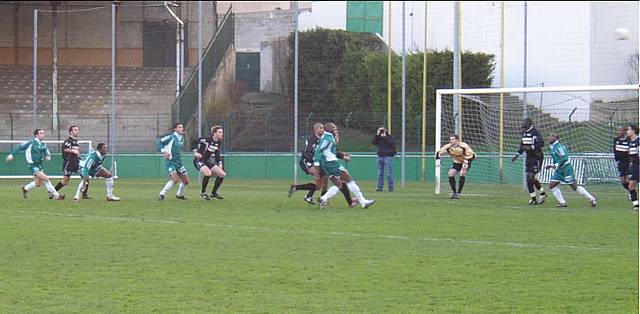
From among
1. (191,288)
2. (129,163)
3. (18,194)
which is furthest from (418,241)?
(129,163)

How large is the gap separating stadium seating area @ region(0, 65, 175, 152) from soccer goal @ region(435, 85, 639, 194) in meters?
13.8

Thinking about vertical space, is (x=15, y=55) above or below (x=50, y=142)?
above

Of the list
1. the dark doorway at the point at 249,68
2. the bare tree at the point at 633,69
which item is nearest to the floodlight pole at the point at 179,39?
the dark doorway at the point at 249,68

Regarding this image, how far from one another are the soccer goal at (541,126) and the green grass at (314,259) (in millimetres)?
9583

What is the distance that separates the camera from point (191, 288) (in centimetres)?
1023

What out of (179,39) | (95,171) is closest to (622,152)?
(95,171)

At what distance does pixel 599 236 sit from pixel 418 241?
2.82 metres

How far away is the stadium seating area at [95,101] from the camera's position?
1598 inches

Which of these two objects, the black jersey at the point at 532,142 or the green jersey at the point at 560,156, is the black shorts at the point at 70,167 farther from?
the green jersey at the point at 560,156

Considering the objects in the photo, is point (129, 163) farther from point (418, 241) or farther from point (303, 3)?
point (418, 241)

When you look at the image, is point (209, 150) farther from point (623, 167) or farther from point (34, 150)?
point (623, 167)

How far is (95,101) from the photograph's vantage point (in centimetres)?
4441

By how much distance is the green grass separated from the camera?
31.3ft

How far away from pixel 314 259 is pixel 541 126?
20407 millimetres
